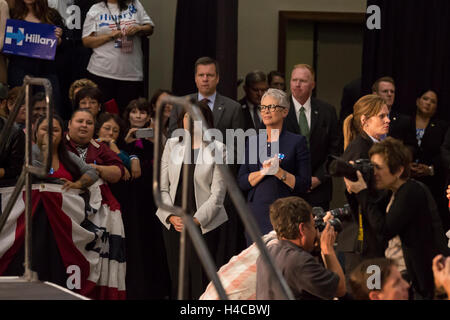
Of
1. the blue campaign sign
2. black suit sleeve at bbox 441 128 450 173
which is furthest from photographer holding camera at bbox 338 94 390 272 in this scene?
the blue campaign sign

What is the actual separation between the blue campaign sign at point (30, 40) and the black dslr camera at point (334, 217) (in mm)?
3241

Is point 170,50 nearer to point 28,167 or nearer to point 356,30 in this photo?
point 356,30

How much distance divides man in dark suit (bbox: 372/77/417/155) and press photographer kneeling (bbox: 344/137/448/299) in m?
2.68

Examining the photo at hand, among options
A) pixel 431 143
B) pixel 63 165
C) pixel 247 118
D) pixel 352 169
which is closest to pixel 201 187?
pixel 63 165

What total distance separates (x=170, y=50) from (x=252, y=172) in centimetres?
402

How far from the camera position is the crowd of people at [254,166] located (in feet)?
15.6

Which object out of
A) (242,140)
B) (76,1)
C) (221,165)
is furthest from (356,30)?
(221,165)

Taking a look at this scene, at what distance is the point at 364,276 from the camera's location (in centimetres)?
436

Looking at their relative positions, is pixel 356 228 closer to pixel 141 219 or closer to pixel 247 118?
pixel 141 219

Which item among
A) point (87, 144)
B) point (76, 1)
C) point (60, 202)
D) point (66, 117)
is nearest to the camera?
point (60, 202)

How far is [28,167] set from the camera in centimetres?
450

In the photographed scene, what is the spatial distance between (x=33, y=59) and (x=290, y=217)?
12.2 feet

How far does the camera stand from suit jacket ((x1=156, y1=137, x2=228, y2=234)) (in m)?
6.43

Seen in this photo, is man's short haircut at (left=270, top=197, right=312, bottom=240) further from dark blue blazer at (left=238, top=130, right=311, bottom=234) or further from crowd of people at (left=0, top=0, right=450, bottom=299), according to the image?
dark blue blazer at (left=238, top=130, right=311, bottom=234)
